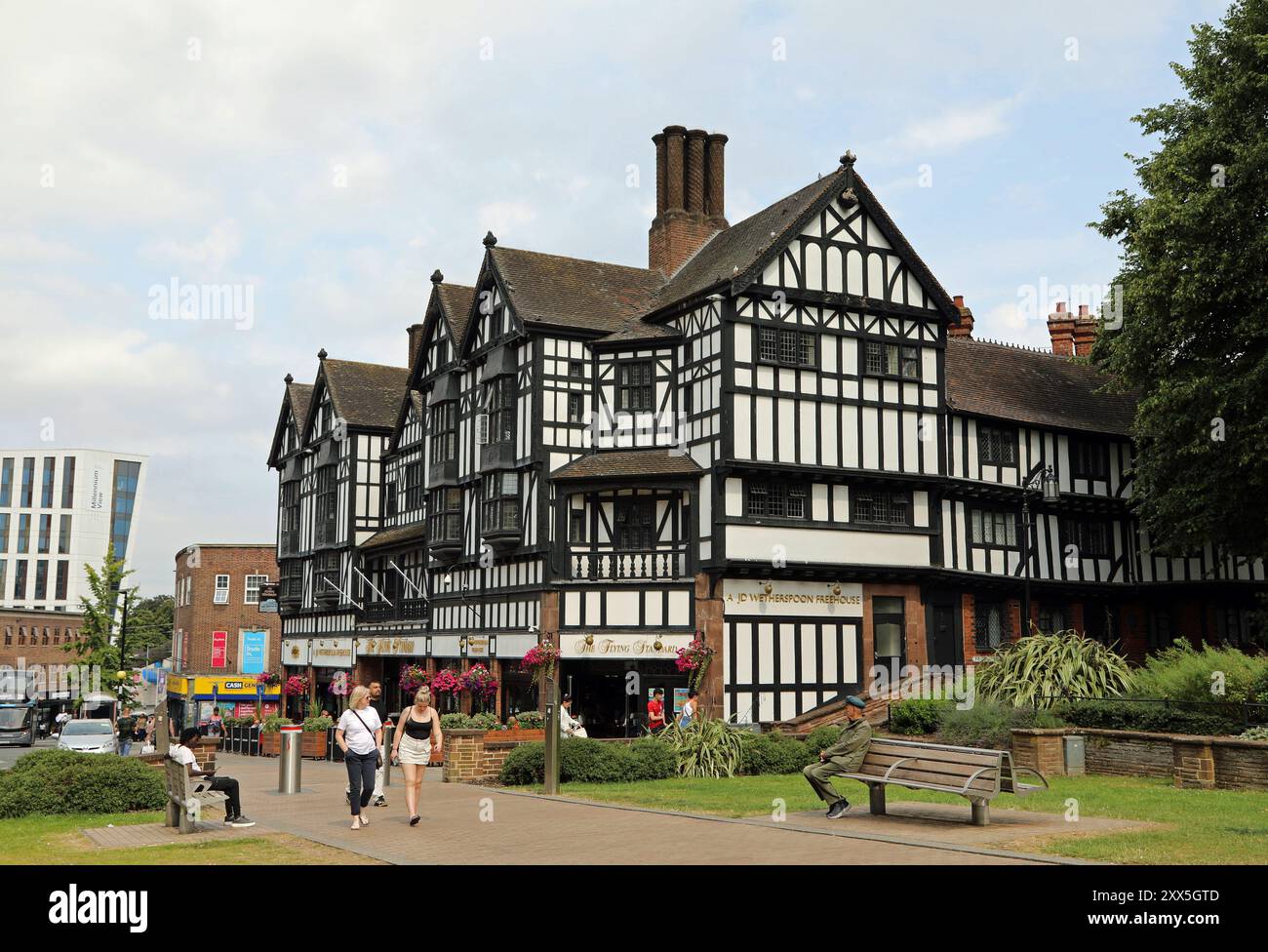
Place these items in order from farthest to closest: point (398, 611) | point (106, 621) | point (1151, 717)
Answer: point (106, 621) → point (398, 611) → point (1151, 717)

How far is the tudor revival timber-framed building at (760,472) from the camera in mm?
31031

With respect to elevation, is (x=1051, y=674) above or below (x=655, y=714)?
above

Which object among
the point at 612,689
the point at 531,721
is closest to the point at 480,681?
the point at 612,689

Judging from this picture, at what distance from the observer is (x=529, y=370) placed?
34.2m

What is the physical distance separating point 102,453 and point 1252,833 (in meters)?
110

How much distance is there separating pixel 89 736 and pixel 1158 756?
32.3 meters

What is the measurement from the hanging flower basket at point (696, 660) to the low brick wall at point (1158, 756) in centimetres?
1059

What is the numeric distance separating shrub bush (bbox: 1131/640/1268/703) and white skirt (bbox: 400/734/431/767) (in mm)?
12930

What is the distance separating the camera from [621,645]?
3125 centimetres

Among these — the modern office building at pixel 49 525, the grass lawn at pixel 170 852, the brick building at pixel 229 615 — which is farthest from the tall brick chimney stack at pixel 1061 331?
the modern office building at pixel 49 525

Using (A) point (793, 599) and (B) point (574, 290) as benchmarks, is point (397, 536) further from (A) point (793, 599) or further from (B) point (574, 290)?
(A) point (793, 599)

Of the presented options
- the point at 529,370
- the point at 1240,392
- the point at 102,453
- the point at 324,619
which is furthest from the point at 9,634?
the point at 1240,392

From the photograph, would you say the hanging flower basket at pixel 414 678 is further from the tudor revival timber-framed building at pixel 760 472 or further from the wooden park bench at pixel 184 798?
the wooden park bench at pixel 184 798
